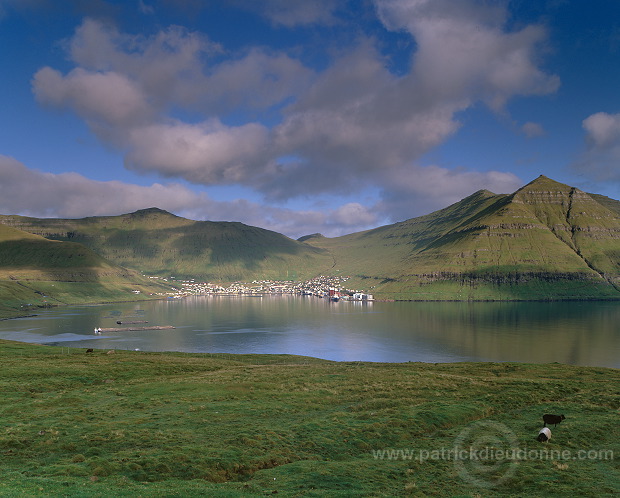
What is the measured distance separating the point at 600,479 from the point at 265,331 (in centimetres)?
17628

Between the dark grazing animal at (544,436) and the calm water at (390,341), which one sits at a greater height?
the dark grazing animal at (544,436)

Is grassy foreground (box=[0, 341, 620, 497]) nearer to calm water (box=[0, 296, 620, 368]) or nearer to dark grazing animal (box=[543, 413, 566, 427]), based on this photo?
dark grazing animal (box=[543, 413, 566, 427])

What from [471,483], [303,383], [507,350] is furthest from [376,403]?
[507,350]

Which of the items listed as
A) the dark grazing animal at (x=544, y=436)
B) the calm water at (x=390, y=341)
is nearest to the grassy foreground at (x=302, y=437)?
the dark grazing animal at (x=544, y=436)

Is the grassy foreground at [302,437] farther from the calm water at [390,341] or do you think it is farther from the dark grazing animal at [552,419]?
the calm water at [390,341]

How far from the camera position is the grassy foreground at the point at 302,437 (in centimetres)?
2359

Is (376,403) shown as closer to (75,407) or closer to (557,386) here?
(557,386)

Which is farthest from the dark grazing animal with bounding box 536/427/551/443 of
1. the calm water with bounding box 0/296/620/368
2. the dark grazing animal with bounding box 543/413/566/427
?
the calm water with bounding box 0/296/620/368

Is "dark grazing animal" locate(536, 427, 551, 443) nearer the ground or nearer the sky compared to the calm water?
nearer the sky

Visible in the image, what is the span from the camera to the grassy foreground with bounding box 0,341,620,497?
23.6m

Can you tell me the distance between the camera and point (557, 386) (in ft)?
178

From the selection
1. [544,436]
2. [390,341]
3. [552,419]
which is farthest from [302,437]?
[390,341]

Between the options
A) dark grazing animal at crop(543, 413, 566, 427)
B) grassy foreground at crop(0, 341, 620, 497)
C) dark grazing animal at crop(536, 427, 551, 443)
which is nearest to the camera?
grassy foreground at crop(0, 341, 620, 497)

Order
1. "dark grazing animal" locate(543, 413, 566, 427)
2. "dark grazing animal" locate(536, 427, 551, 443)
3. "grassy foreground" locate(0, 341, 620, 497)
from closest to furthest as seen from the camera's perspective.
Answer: "grassy foreground" locate(0, 341, 620, 497)
"dark grazing animal" locate(536, 427, 551, 443)
"dark grazing animal" locate(543, 413, 566, 427)
